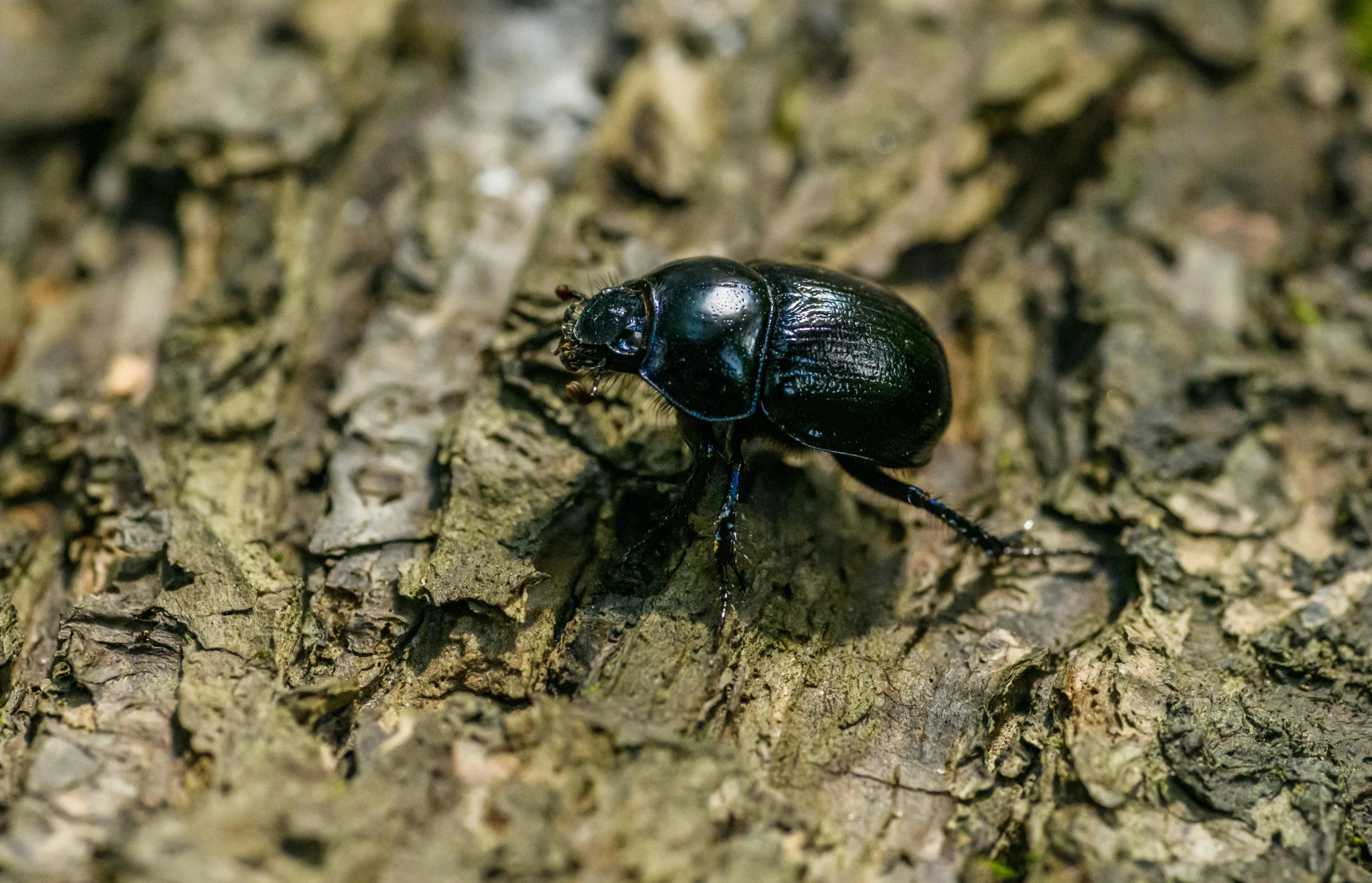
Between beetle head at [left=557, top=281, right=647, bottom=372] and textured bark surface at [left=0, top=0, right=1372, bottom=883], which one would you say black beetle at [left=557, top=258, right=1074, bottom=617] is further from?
textured bark surface at [left=0, top=0, right=1372, bottom=883]

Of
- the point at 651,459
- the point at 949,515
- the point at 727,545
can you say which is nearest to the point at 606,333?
the point at 651,459

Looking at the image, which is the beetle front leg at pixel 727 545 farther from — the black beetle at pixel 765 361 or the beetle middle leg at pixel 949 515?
the beetle middle leg at pixel 949 515

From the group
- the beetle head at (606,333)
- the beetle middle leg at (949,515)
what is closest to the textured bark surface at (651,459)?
the beetle middle leg at (949,515)

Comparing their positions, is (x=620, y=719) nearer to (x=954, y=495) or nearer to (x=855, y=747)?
(x=855, y=747)

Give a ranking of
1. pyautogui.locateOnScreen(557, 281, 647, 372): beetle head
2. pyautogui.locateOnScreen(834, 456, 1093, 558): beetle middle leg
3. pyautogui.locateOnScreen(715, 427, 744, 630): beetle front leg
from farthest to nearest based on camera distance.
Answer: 1. pyautogui.locateOnScreen(834, 456, 1093, 558): beetle middle leg
2. pyautogui.locateOnScreen(557, 281, 647, 372): beetle head
3. pyautogui.locateOnScreen(715, 427, 744, 630): beetle front leg

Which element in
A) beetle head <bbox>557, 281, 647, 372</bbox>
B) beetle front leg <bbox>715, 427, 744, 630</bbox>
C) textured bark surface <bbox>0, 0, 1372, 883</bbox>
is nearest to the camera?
textured bark surface <bbox>0, 0, 1372, 883</bbox>

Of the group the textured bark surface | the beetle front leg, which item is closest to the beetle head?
the textured bark surface

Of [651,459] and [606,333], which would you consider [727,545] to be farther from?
[606,333]

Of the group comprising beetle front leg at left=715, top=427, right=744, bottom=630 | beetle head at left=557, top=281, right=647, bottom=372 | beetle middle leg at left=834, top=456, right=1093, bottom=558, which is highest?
beetle head at left=557, top=281, right=647, bottom=372
